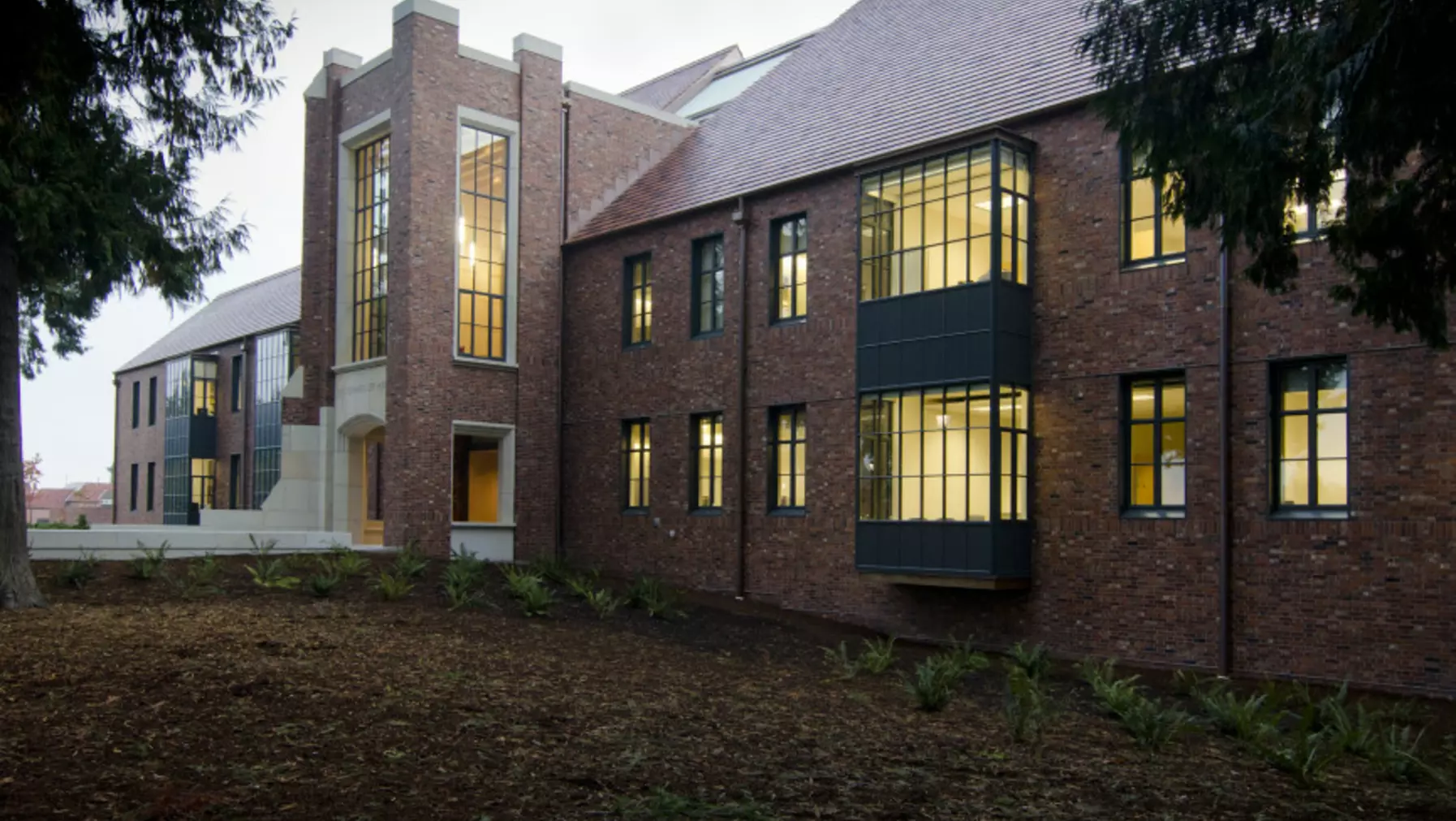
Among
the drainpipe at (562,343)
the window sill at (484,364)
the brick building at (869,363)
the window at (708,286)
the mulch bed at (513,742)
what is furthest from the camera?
the drainpipe at (562,343)

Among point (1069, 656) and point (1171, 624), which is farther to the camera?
point (1069, 656)

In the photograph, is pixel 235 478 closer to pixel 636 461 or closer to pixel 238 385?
pixel 238 385

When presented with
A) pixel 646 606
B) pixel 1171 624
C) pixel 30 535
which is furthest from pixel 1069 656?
pixel 30 535

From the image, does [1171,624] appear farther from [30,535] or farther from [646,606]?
[30,535]

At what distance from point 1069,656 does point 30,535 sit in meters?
14.8

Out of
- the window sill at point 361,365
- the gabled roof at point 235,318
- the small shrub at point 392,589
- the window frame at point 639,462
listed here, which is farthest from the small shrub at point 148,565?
the gabled roof at point 235,318

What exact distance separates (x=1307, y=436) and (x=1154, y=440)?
1.95 metres

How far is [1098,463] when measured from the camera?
1658 centimetres

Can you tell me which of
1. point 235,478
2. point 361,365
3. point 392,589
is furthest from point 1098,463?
point 235,478

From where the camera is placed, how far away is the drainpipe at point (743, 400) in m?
21.5

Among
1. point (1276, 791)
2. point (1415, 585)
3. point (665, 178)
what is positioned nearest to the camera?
point (1276, 791)

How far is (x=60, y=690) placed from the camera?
359 inches

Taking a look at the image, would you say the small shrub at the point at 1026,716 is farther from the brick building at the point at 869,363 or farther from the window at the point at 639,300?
the window at the point at 639,300

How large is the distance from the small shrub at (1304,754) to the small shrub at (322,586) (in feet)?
35.4
